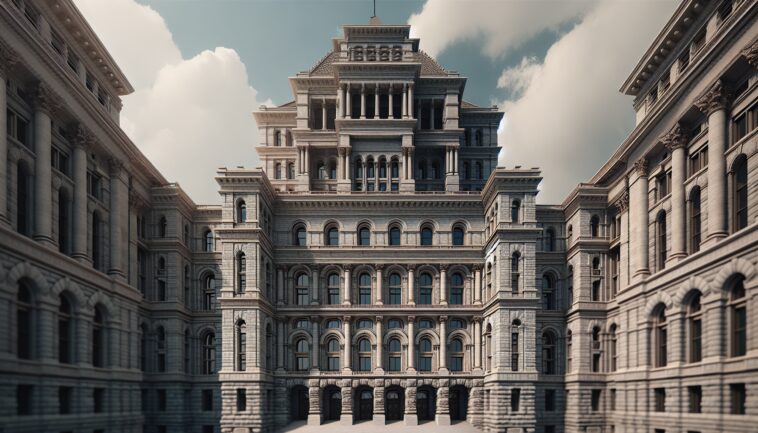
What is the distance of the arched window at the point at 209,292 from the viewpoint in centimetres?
5438

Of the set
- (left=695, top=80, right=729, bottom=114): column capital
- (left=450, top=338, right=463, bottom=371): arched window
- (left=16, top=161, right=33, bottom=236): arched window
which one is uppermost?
(left=695, top=80, right=729, bottom=114): column capital

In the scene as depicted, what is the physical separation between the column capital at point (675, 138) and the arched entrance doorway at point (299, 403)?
1533 inches

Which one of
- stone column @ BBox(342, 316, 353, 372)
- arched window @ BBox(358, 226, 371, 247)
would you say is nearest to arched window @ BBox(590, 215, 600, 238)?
arched window @ BBox(358, 226, 371, 247)

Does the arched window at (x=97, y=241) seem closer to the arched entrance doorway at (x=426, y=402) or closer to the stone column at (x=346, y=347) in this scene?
the stone column at (x=346, y=347)

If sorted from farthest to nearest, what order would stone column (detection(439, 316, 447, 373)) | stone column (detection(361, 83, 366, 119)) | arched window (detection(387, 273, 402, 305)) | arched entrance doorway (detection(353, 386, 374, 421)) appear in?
1. stone column (detection(361, 83, 366, 119))
2. arched window (detection(387, 273, 402, 305))
3. arched entrance doorway (detection(353, 386, 374, 421))
4. stone column (detection(439, 316, 447, 373))

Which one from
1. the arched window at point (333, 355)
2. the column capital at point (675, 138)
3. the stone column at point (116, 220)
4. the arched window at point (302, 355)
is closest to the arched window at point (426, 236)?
the arched window at point (333, 355)

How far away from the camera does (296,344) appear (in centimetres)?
5466

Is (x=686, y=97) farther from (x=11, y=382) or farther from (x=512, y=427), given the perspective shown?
(x=11, y=382)

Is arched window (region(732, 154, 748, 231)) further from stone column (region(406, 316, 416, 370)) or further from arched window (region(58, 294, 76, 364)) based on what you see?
arched window (region(58, 294, 76, 364))

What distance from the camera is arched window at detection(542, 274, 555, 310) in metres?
53.7

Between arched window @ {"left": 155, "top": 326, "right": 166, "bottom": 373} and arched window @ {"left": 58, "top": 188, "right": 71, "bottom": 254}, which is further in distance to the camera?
arched window @ {"left": 155, "top": 326, "right": 166, "bottom": 373}

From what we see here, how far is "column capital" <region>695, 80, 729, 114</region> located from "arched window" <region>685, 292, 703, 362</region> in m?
11.6

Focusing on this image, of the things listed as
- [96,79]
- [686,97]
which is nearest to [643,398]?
[686,97]

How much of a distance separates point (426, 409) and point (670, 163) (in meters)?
32.9
